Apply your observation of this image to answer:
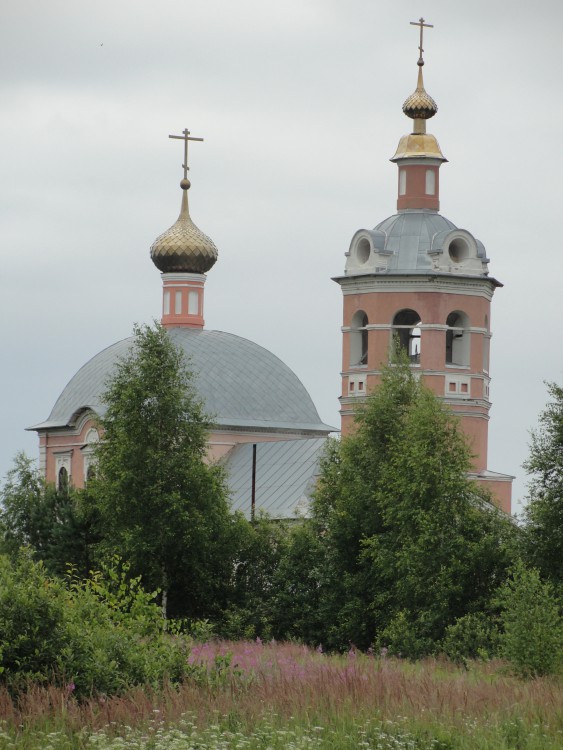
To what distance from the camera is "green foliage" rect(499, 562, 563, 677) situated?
19.2m

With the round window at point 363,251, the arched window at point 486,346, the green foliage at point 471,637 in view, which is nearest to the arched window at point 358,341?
Result: the round window at point 363,251

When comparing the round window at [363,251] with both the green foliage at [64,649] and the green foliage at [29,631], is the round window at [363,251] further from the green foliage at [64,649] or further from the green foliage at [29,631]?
the green foliage at [29,631]

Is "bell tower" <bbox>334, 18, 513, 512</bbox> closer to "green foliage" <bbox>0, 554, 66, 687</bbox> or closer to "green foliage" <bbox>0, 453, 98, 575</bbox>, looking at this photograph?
"green foliage" <bbox>0, 453, 98, 575</bbox>

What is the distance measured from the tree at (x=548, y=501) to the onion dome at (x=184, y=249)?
28858 millimetres

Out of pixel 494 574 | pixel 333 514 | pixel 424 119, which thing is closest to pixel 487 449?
pixel 424 119

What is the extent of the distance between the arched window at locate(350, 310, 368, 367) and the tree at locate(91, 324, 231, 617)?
8.47 m

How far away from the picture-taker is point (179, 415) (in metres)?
32.8

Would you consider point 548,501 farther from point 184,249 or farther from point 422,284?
point 184,249

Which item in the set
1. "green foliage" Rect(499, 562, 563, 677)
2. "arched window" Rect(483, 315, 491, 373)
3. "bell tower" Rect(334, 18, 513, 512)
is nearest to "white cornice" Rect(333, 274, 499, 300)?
"bell tower" Rect(334, 18, 513, 512)

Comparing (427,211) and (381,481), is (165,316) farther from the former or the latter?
(381,481)

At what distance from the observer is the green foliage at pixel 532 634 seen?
19.2 meters

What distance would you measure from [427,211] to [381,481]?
13218mm

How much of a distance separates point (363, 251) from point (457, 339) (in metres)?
3.03

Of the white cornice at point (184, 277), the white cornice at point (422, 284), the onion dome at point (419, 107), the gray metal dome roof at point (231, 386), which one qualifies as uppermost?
the onion dome at point (419, 107)
